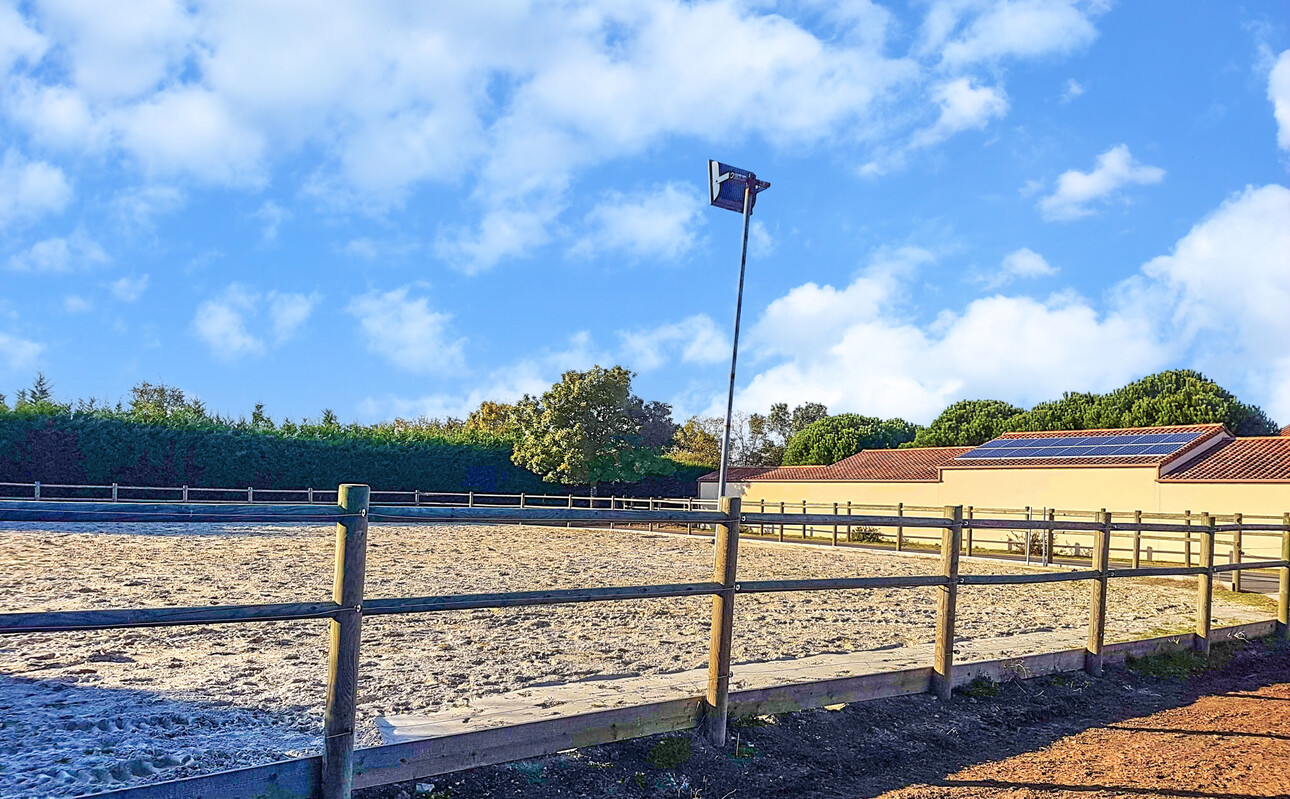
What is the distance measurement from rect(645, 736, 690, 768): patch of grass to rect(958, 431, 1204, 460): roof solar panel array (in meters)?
25.0

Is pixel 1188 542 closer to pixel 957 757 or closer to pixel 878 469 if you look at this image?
pixel 957 757

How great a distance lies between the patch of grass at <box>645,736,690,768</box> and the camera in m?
3.88

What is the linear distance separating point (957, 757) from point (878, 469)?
2970 centimetres

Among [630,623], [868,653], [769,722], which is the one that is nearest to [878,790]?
[769,722]

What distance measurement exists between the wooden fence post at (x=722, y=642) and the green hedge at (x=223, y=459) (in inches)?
1193

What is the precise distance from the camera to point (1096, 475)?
83.1 feet

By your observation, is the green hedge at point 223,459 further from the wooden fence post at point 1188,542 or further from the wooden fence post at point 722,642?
the wooden fence post at point 722,642

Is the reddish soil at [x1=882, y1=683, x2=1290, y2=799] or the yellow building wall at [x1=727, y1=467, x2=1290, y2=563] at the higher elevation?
the yellow building wall at [x1=727, y1=467, x2=1290, y2=563]

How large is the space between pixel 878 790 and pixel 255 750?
2.70m

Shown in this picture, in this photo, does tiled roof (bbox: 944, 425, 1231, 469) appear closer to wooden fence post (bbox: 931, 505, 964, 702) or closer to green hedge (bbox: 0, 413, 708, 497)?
green hedge (bbox: 0, 413, 708, 497)

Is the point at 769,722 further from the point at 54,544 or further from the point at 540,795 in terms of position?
the point at 54,544

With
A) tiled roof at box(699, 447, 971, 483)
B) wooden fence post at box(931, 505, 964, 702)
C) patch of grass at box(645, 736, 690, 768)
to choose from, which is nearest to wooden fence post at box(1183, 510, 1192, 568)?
wooden fence post at box(931, 505, 964, 702)

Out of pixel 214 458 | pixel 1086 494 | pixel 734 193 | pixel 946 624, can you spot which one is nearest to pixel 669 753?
pixel 946 624

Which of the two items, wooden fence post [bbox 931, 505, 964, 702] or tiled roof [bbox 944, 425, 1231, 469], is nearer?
wooden fence post [bbox 931, 505, 964, 702]
